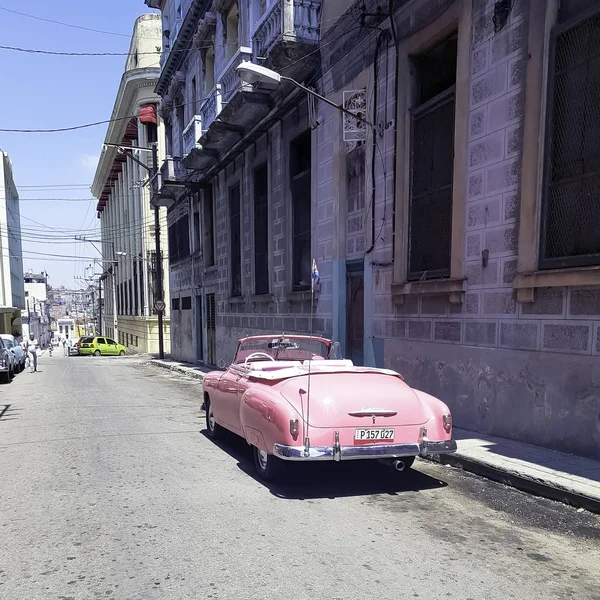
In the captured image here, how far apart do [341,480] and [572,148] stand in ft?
15.9

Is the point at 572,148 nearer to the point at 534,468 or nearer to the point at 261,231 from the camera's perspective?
the point at 534,468

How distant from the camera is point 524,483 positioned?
4926mm

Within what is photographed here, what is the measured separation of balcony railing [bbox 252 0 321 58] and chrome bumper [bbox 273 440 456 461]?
379 inches

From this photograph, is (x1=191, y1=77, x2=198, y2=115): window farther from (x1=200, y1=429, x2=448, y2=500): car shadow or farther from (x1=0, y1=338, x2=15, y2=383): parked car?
(x1=200, y1=429, x2=448, y2=500): car shadow

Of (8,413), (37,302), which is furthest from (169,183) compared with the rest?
(37,302)

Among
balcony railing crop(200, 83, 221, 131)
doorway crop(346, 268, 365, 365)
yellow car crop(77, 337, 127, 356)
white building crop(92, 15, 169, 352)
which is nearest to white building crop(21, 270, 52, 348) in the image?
white building crop(92, 15, 169, 352)

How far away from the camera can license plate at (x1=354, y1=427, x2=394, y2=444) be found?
178 inches

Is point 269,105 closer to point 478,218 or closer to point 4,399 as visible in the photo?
point 478,218

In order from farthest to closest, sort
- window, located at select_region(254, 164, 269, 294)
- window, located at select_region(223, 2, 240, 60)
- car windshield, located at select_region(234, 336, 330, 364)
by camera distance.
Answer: window, located at select_region(223, 2, 240, 60), window, located at select_region(254, 164, 269, 294), car windshield, located at select_region(234, 336, 330, 364)

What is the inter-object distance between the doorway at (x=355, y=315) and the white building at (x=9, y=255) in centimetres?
3930

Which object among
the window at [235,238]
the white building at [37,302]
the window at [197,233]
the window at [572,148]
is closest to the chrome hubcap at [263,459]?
the window at [572,148]

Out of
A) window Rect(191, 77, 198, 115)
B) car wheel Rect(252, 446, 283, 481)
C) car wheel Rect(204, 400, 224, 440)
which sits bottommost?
car wheel Rect(204, 400, 224, 440)

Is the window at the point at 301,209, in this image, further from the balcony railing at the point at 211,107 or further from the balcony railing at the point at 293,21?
the balcony railing at the point at 211,107

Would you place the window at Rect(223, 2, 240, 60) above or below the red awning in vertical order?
below
